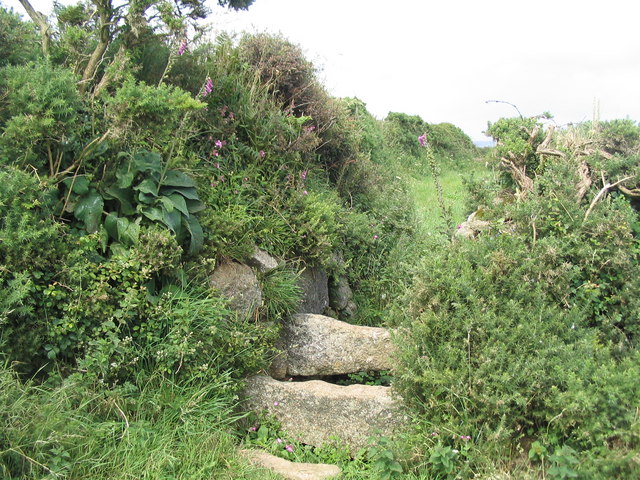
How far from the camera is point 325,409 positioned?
436 cm

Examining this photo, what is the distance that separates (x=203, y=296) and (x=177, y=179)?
1012 millimetres

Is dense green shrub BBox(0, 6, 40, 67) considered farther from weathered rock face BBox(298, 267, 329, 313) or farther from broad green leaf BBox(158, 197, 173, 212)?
weathered rock face BBox(298, 267, 329, 313)

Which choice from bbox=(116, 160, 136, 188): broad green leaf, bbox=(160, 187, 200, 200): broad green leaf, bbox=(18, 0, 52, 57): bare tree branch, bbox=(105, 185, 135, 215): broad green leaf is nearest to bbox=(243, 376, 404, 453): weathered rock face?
bbox=(160, 187, 200, 200): broad green leaf

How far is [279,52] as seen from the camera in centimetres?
746

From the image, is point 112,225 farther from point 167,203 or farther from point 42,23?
point 42,23

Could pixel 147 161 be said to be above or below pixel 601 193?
below

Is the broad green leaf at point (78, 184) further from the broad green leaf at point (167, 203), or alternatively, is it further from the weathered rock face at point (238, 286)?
the weathered rock face at point (238, 286)

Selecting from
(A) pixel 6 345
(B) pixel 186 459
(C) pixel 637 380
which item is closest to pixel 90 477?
(B) pixel 186 459

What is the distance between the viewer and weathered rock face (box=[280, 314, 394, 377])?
16.6ft

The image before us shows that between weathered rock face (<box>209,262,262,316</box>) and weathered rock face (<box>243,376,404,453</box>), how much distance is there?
0.62 meters

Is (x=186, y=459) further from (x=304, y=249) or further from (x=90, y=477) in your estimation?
(x=304, y=249)

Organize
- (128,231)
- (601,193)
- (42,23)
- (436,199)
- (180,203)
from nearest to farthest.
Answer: (128,231), (180,203), (601,193), (42,23), (436,199)

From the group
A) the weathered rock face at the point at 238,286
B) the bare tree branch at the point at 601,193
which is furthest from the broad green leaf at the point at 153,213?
the bare tree branch at the point at 601,193

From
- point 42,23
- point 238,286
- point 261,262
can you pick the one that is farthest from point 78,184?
point 42,23
